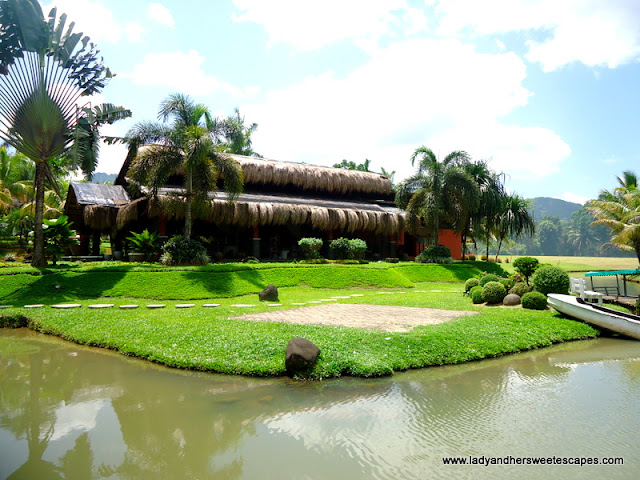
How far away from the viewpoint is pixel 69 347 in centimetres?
856

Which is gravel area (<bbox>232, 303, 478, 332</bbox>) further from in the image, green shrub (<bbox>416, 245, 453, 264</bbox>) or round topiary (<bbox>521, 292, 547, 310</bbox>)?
green shrub (<bbox>416, 245, 453, 264</bbox>)

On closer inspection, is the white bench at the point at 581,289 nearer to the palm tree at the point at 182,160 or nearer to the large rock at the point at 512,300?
the large rock at the point at 512,300

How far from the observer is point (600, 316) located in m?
10.1

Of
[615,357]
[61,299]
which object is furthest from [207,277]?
[615,357]

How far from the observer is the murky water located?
12.8ft

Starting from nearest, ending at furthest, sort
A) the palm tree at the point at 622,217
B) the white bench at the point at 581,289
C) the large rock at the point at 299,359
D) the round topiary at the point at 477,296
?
the large rock at the point at 299,359, the white bench at the point at 581,289, the round topiary at the point at 477,296, the palm tree at the point at 622,217

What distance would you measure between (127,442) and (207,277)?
11.6 metres

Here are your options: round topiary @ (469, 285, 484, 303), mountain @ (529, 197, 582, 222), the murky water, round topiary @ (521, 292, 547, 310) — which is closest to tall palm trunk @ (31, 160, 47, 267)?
the murky water

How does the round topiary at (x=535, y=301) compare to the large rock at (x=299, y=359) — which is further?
the round topiary at (x=535, y=301)

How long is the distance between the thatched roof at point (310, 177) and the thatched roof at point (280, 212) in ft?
3.51

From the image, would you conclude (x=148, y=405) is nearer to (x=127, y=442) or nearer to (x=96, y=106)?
(x=127, y=442)

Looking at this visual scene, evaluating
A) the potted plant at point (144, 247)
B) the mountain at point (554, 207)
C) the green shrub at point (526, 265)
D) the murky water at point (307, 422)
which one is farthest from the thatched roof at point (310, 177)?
the mountain at point (554, 207)

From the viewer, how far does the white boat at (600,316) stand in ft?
32.0

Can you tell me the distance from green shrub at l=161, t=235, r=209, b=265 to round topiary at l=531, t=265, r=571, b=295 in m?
12.7
